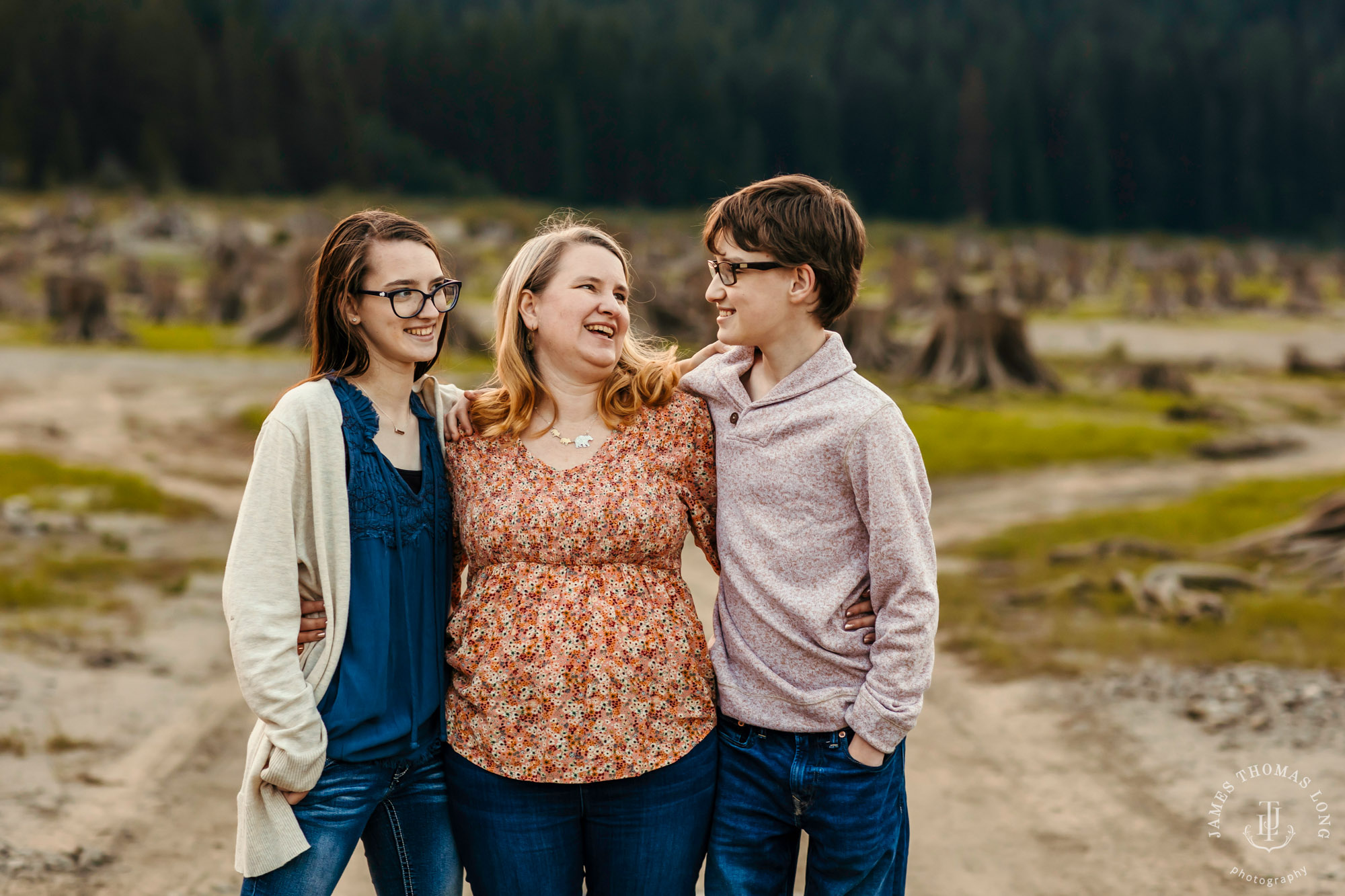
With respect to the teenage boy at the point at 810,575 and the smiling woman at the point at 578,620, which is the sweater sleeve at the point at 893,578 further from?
the smiling woman at the point at 578,620

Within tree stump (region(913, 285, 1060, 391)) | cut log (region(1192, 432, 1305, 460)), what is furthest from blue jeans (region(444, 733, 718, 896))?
tree stump (region(913, 285, 1060, 391))

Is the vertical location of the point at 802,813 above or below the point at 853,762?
below

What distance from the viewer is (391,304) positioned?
2408 millimetres

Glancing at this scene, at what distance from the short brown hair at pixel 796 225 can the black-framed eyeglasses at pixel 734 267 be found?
0.02 meters

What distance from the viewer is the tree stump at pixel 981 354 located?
52.4 ft

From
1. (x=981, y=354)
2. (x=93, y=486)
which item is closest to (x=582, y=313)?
(x=93, y=486)

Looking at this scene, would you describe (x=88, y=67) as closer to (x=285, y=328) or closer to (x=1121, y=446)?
(x=285, y=328)

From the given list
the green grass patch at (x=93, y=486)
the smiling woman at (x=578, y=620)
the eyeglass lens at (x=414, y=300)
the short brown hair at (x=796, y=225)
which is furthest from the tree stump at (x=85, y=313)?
the short brown hair at (x=796, y=225)

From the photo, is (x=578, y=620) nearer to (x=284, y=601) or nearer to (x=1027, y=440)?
(x=284, y=601)

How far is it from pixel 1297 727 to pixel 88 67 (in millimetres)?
56148

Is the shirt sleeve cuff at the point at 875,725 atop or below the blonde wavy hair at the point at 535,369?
below

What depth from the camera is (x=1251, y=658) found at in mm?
6676

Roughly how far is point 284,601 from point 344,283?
66 cm

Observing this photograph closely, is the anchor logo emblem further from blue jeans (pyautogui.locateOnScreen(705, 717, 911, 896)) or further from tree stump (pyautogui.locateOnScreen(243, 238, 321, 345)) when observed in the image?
tree stump (pyautogui.locateOnScreen(243, 238, 321, 345))
